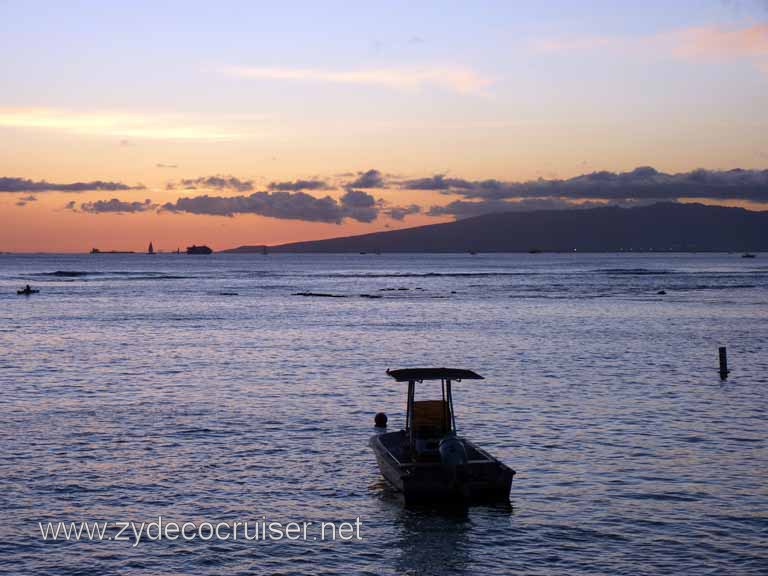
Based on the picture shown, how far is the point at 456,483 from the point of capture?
73.2ft

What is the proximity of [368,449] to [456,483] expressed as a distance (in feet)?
25.2

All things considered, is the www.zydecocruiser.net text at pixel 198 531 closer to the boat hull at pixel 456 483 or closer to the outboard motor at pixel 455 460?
the boat hull at pixel 456 483

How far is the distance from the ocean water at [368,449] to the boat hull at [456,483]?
0.45 metres

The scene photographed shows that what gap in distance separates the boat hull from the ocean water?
0.45m

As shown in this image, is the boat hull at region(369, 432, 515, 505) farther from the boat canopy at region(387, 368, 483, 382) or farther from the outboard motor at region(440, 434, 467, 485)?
the boat canopy at region(387, 368, 483, 382)

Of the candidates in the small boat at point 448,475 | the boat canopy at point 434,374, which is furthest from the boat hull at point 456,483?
the boat canopy at point 434,374

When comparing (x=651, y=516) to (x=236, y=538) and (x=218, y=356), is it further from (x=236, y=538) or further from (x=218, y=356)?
(x=218, y=356)

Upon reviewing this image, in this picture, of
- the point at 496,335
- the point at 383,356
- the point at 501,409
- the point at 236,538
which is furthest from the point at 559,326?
the point at 236,538

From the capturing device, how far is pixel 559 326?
A: 7725 centimetres

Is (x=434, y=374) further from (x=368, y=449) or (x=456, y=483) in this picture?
(x=368, y=449)

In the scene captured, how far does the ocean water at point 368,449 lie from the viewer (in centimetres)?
1973

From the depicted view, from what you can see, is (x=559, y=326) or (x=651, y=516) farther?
(x=559, y=326)

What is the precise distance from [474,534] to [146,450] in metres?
12.9

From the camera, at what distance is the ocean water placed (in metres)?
19.7
